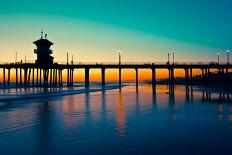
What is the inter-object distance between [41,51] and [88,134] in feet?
163

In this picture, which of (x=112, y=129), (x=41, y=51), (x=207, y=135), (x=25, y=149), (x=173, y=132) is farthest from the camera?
(x=41, y=51)

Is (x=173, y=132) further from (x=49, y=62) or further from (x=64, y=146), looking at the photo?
(x=49, y=62)

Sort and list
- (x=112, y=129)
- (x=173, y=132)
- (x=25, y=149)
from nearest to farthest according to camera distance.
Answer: (x=25, y=149)
(x=173, y=132)
(x=112, y=129)

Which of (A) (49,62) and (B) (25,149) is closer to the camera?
(B) (25,149)

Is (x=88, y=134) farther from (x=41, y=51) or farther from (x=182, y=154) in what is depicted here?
(x=41, y=51)

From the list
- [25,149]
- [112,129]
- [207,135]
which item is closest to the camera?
[25,149]

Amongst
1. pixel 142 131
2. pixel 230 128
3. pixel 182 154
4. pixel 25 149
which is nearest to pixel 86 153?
pixel 25 149

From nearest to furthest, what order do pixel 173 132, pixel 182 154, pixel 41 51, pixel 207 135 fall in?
pixel 182 154
pixel 207 135
pixel 173 132
pixel 41 51

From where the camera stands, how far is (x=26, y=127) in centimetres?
1183

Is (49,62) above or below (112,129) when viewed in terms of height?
above

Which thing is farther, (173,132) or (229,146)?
(173,132)

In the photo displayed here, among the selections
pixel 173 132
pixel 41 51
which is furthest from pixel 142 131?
pixel 41 51

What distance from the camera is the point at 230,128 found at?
442 inches

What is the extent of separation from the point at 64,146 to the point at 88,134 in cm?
198
